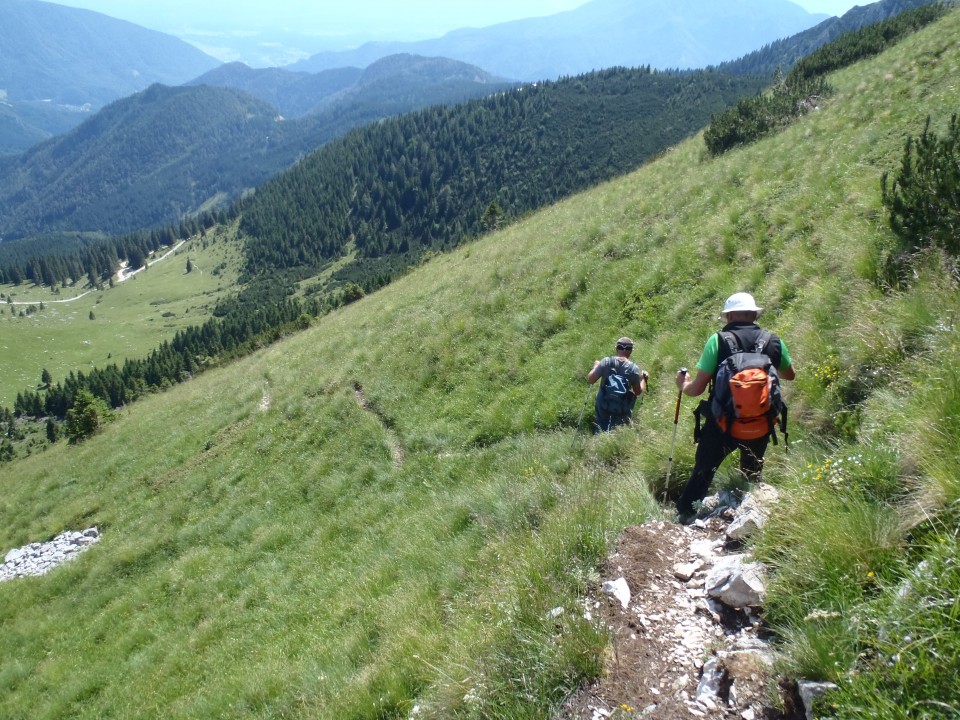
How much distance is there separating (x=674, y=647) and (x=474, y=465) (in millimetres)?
7124

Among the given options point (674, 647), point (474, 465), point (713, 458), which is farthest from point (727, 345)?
point (474, 465)

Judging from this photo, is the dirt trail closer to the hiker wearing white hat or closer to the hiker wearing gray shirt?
the hiker wearing gray shirt

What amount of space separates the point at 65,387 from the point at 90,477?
14896cm

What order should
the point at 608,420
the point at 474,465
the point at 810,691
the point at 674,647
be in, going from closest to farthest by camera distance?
the point at 810,691 < the point at 674,647 < the point at 608,420 < the point at 474,465

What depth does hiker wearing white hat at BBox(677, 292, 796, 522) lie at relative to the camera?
5027 millimetres

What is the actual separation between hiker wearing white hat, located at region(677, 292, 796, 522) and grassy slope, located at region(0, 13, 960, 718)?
461 millimetres

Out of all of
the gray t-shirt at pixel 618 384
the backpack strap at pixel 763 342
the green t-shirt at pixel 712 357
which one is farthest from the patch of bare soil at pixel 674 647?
the gray t-shirt at pixel 618 384

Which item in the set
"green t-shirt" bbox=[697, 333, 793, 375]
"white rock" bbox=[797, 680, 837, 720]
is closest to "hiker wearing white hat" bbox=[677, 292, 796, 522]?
"green t-shirt" bbox=[697, 333, 793, 375]

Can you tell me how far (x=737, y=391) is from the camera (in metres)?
5.00

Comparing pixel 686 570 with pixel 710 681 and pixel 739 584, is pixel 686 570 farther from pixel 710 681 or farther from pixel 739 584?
pixel 710 681

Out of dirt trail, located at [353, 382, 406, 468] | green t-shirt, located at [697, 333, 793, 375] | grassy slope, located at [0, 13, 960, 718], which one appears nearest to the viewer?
grassy slope, located at [0, 13, 960, 718]

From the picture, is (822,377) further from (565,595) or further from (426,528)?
(426,528)

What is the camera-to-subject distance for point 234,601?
10617mm

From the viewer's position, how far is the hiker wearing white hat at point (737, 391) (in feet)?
16.5
